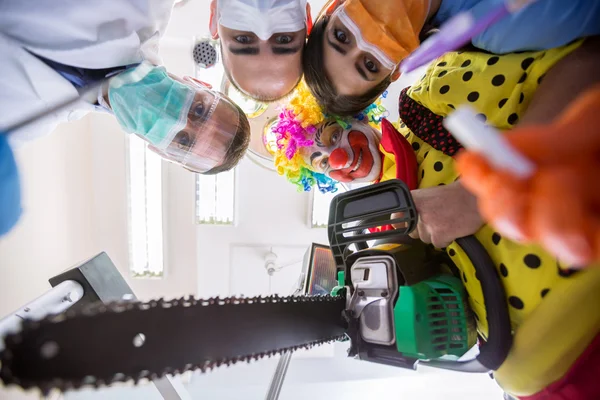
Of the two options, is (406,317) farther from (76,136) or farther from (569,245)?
(76,136)

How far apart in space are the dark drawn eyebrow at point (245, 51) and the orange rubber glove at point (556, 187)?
34.7 inches

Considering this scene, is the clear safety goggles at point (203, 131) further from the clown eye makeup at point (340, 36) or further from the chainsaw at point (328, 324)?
the chainsaw at point (328, 324)

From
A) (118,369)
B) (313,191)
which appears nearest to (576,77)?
(118,369)

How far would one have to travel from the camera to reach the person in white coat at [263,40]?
39.4 inches

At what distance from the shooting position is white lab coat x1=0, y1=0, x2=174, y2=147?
913mm

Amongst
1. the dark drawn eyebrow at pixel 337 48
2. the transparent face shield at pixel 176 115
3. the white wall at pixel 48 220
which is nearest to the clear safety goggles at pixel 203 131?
the transparent face shield at pixel 176 115

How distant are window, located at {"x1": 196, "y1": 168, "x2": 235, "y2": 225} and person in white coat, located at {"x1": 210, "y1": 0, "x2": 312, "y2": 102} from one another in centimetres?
85

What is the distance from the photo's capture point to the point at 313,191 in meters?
1.94

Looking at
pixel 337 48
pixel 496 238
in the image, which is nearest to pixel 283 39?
pixel 337 48

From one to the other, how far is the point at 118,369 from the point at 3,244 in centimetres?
107

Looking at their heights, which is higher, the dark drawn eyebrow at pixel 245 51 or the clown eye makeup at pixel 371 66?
the dark drawn eyebrow at pixel 245 51

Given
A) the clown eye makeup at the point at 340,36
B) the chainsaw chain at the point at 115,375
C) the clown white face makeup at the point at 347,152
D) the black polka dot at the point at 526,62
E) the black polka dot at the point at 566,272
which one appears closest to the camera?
the chainsaw chain at the point at 115,375

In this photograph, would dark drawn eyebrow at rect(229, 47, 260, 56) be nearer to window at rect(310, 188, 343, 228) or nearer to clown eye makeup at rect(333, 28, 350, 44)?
clown eye makeup at rect(333, 28, 350, 44)

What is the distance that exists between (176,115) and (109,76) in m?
0.20
